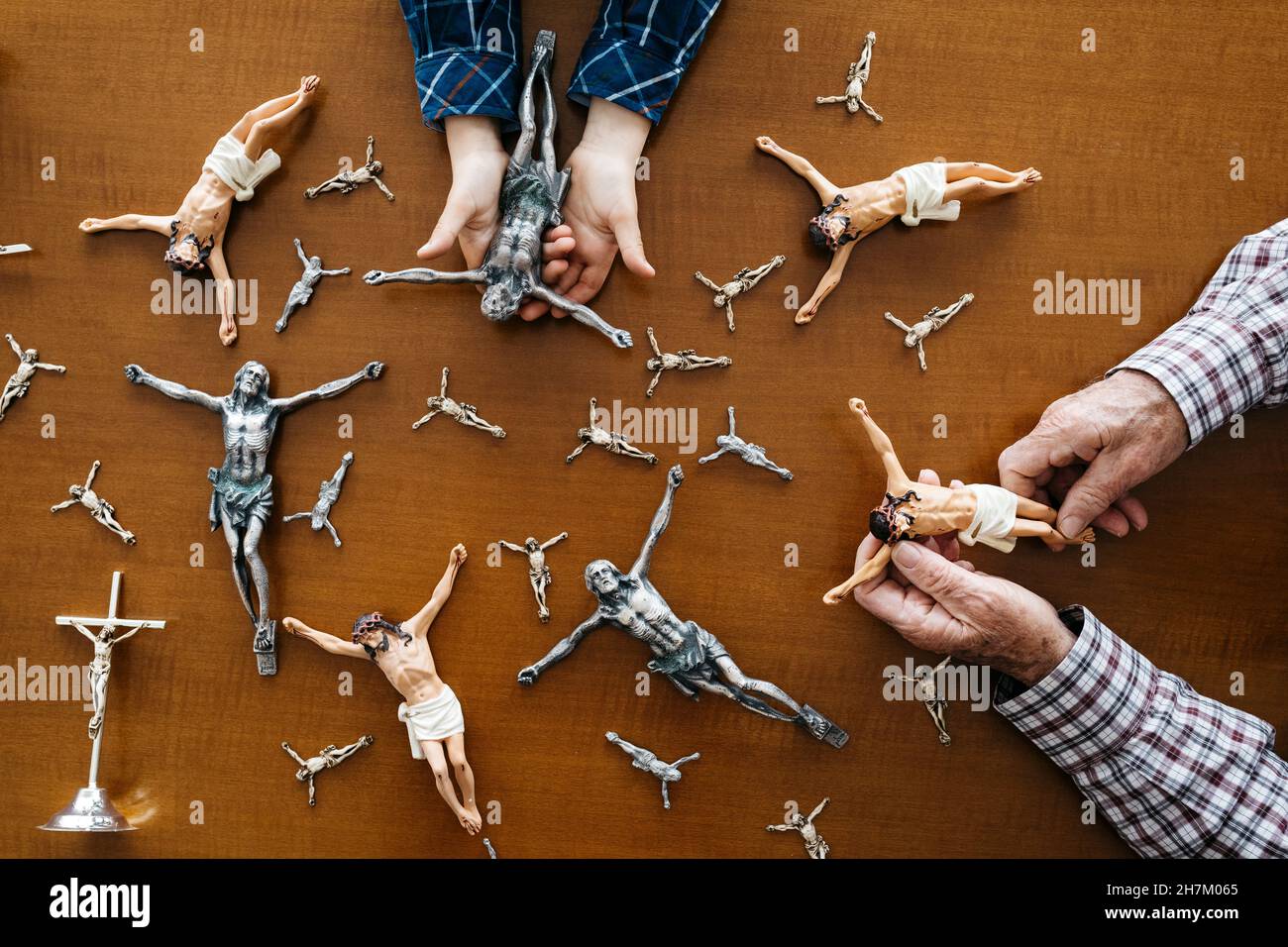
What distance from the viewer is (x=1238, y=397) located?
1.84 metres

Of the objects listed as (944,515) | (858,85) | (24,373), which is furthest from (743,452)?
(24,373)

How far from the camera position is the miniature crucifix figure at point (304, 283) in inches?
78.5

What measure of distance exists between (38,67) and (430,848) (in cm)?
192

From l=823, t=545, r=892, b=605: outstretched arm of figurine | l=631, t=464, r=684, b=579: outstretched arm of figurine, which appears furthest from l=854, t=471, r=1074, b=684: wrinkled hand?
l=631, t=464, r=684, b=579: outstretched arm of figurine

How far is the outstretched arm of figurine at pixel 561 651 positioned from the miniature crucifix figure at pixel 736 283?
71cm

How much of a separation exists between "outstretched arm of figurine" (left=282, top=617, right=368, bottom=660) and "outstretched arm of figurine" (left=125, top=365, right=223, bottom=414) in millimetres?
487

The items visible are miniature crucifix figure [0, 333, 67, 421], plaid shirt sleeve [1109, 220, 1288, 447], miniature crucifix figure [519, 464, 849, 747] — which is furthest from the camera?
miniature crucifix figure [0, 333, 67, 421]

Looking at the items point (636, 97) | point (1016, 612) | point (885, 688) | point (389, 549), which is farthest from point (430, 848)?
point (636, 97)

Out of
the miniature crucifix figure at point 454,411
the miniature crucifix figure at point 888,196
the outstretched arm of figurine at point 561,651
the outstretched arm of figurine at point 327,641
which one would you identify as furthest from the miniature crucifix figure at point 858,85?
the outstretched arm of figurine at point 327,641

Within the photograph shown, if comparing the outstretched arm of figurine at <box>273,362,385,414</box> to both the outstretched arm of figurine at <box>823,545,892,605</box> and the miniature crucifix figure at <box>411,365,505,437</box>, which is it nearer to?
the miniature crucifix figure at <box>411,365,505,437</box>

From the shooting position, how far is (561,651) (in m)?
1.98

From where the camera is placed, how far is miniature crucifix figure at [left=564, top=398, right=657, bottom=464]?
1.99 m

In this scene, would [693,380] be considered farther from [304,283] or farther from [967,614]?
[304,283]

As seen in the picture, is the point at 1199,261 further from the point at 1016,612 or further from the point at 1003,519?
the point at 1016,612
